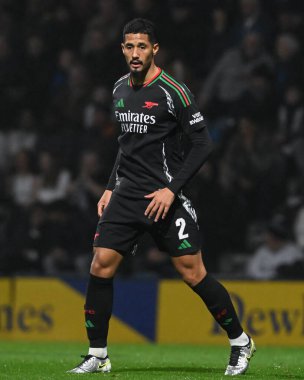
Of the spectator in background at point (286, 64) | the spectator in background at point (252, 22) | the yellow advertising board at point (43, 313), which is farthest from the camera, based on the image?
the spectator in background at point (252, 22)

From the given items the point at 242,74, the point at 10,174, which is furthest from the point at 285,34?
the point at 10,174

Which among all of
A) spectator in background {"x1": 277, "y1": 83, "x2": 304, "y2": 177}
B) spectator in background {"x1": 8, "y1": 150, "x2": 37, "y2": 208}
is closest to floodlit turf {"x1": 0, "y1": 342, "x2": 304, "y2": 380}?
spectator in background {"x1": 277, "y1": 83, "x2": 304, "y2": 177}

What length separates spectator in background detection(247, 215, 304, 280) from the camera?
37.8 feet

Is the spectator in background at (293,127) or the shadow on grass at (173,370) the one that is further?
the spectator in background at (293,127)

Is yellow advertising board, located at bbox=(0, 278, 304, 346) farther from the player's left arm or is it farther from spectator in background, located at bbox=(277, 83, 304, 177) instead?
the player's left arm

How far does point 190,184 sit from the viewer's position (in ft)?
39.6

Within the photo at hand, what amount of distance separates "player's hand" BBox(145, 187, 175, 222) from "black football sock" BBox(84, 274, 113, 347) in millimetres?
459

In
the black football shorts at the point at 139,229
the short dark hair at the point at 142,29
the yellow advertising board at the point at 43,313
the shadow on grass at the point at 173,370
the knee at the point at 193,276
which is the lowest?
the yellow advertising board at the point at 43,313

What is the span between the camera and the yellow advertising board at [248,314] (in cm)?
1077

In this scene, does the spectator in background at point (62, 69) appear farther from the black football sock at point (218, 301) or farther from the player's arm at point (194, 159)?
the black football sock at point (218, 301)

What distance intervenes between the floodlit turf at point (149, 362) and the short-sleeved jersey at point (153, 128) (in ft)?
3.55

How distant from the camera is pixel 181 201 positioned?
605 cm

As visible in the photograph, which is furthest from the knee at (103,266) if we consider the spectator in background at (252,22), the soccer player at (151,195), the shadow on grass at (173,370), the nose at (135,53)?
the spectator in background at (252,22)

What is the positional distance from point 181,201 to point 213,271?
6.10 m
